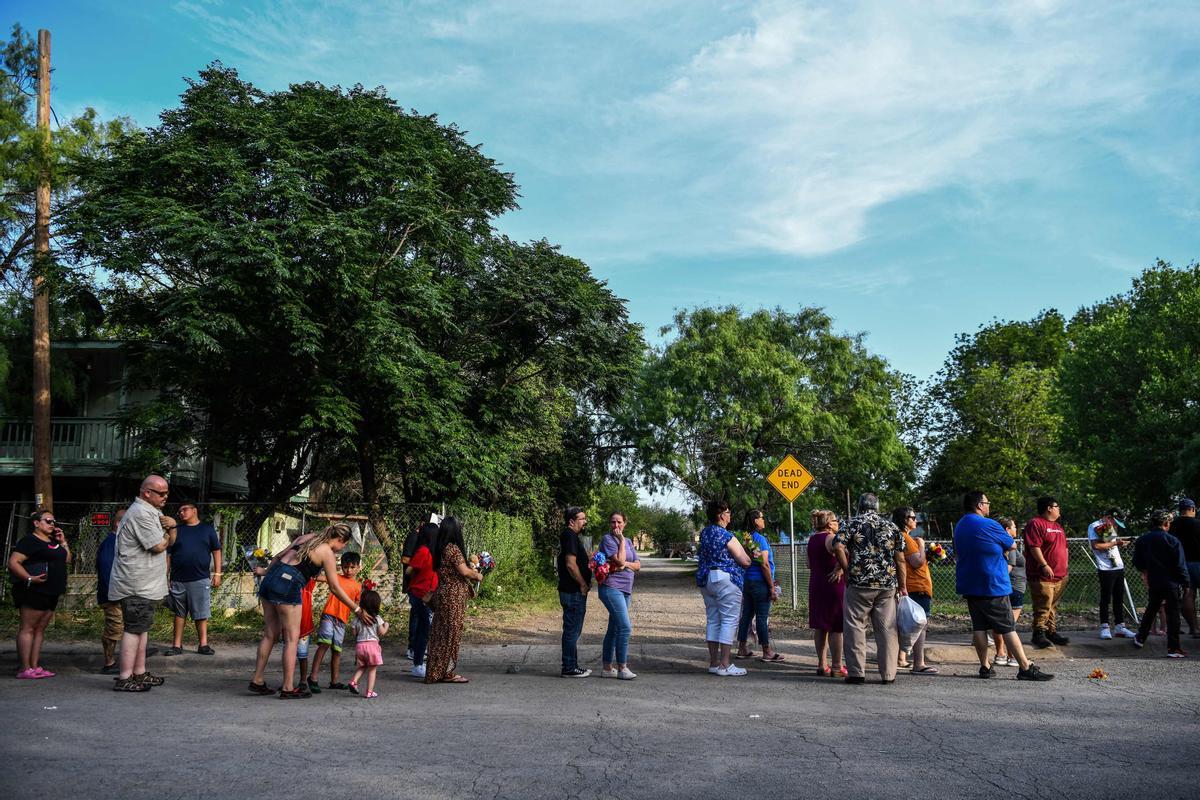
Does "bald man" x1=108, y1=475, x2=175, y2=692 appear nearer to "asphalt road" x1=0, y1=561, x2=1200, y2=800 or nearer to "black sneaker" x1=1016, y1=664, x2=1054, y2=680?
"asphalt road" x1=0, y1=561, x2=1200, y2=800

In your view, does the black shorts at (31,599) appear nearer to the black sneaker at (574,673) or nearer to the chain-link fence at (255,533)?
the chain-link fence at (255,533)

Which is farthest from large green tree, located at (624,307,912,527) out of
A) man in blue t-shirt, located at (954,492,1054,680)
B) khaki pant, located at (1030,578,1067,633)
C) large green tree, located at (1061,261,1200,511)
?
man in blue t-shirt, located at (954,492,1054,680)

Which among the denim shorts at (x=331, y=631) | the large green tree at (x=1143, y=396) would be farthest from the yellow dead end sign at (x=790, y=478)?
the large green tree at (x=1143, y=396)

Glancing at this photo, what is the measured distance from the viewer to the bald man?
8280mm

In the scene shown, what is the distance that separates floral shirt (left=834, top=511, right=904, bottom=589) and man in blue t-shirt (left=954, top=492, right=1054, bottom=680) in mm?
830

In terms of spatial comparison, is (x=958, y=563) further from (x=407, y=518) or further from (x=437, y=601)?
(x=407, y=518)

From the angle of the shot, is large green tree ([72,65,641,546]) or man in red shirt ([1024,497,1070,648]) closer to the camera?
man in red shirt ([1024,497,1070,648])

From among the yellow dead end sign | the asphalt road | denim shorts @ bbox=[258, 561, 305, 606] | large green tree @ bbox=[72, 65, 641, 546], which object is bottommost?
the asphalt road

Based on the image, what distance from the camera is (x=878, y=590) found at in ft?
29.2

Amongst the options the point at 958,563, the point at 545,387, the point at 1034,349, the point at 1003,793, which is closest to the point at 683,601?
the point at 545,387

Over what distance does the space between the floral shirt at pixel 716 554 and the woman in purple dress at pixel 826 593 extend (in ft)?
2.72

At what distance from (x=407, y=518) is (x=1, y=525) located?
13.7 m

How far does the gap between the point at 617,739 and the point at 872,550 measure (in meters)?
3.91

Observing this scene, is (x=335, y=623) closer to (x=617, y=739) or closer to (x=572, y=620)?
(x=572, y=620)
